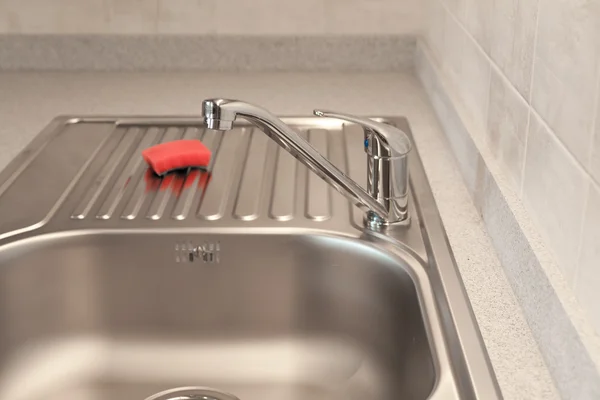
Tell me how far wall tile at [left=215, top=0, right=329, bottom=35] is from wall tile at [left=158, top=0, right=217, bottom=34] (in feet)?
0.06

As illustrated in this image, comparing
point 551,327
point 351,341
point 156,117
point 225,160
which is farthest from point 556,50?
point 156,117

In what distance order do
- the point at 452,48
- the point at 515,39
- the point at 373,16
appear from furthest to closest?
the point at 373,16
the point at 452,48
the point at 515,39

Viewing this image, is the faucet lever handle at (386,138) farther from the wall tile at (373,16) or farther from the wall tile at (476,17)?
the wall tile at (373,16)

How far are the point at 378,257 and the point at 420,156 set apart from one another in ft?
0.97

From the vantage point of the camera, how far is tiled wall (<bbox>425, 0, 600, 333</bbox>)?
0.68 metres

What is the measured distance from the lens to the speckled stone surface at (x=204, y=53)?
1.71 m

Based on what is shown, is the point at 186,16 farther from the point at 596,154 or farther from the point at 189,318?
the point at 596,154

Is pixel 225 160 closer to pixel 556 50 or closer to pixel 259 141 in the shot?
pixel 259 141

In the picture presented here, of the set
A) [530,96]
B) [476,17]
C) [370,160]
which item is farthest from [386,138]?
[476,17]

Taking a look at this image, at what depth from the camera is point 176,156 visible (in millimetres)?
1207

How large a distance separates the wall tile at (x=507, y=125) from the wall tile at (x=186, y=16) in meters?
0.82

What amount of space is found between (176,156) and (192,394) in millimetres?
347

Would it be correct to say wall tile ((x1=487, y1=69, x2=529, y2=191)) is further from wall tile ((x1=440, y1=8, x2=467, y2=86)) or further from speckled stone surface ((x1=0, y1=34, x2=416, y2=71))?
speckled stone surface ((x1=0, y1=34, x2=416, y2=71))

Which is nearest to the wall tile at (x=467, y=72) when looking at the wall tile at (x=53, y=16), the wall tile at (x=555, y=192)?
the wall tile at (x=555, y=192)
